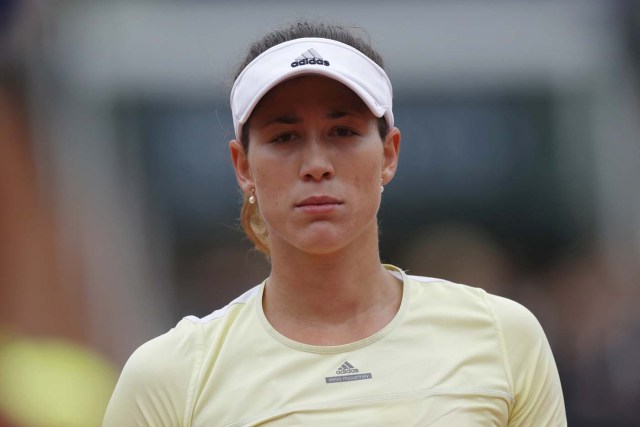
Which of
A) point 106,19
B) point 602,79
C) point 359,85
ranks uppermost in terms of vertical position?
point 106,19

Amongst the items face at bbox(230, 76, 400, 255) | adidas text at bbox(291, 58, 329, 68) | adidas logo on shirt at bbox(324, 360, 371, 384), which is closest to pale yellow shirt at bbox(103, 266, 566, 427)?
adidas logo on shirt at bbox(324, 360, 371, 384)

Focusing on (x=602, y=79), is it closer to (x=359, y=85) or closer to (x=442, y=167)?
(x=442, y=167)

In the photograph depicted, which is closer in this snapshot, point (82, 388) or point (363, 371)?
point (363, 371)

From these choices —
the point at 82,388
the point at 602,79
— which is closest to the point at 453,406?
the point at 82,388

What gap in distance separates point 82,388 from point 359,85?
3.47m

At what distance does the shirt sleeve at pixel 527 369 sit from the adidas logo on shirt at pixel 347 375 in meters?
0.28

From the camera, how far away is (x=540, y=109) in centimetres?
583

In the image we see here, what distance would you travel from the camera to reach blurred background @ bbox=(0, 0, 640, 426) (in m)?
5.31

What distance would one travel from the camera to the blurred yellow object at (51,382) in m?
4.93

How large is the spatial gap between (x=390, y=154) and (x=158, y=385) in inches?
25.9

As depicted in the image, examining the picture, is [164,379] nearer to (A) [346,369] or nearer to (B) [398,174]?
(A) [346,369]

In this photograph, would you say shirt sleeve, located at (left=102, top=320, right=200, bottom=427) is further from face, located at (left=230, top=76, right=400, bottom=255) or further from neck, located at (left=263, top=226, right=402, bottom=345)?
face, located at (left=230, top=76, right=400, bottom=255)

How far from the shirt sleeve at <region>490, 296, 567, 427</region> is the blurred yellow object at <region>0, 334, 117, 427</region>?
335cm

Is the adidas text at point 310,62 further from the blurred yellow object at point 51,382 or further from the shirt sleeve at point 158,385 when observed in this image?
the blurred yellow object at point 51,382
